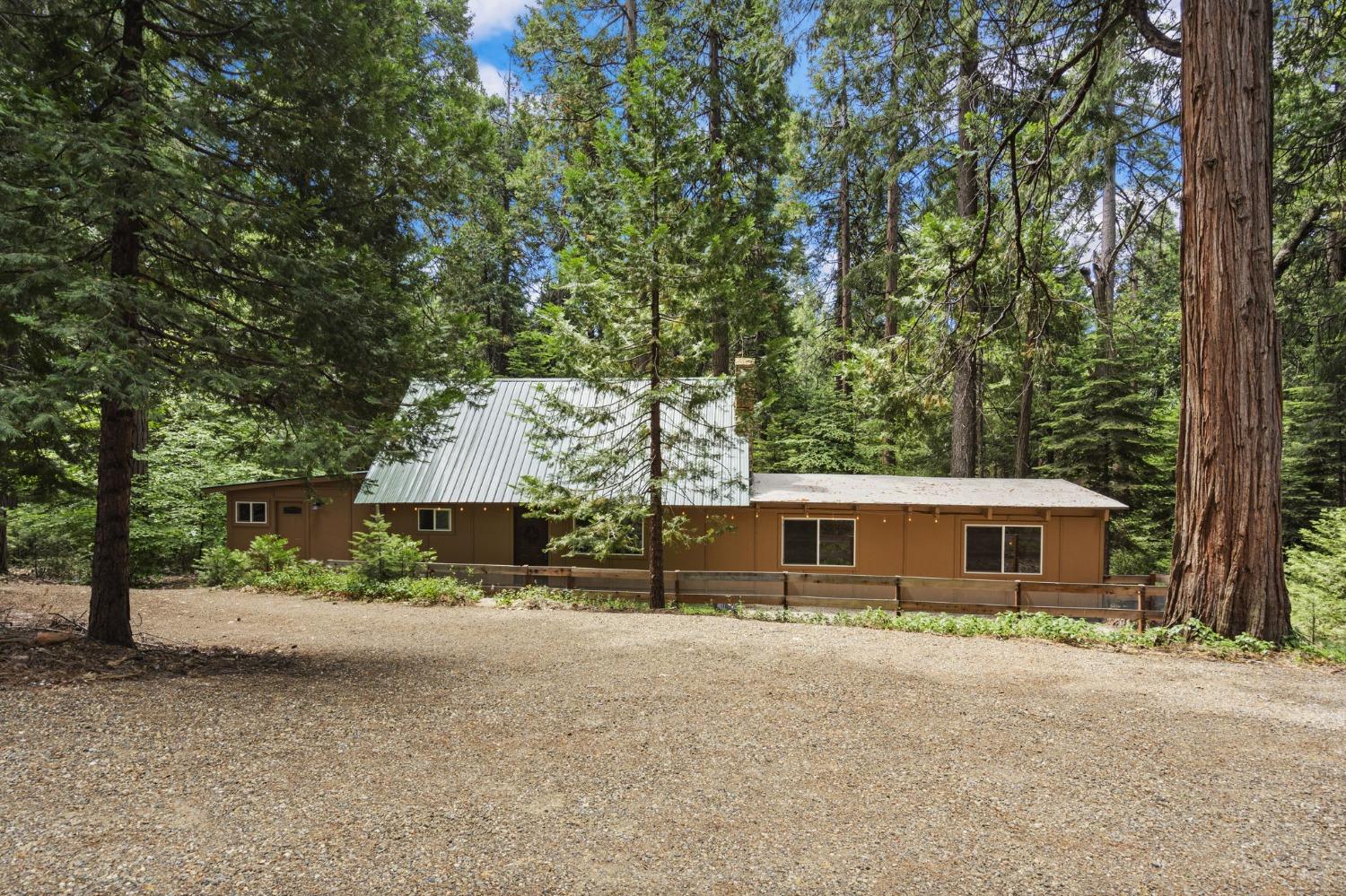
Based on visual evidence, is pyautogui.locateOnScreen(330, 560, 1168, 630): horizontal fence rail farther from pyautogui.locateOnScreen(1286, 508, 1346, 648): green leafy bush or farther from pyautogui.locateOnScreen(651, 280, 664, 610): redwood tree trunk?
pyautogui.locateOnScreen(1286, 508, 1346, 648): green leafy bush

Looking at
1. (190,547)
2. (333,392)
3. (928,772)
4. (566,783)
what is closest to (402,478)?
(190,547)

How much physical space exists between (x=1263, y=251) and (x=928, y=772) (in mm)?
6942

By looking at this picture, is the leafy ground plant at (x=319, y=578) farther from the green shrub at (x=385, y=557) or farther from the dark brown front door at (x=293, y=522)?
the dark brown front door at (x=293, y=522)

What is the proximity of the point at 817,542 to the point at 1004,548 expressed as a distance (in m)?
3.82

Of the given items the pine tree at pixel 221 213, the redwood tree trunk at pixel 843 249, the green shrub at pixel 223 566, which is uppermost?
the redwood tree trunk at pixel 843 249

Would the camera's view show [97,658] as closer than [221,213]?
No

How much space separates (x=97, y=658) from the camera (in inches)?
225

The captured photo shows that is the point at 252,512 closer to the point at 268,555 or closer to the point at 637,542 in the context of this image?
the point at 268,555

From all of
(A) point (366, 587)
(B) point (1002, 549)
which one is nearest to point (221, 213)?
(A) point (366, 587)

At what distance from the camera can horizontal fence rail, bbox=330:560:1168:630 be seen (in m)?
11.1

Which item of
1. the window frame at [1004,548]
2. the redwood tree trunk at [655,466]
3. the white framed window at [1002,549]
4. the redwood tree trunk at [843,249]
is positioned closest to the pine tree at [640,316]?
the redwood tree trunk at [655,466]

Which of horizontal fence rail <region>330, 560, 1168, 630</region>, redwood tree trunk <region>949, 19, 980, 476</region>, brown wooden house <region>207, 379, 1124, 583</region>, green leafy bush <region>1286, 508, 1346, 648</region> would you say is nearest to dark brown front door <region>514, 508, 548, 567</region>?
brown wooden house <region>207, 379, 1124, 583</region>

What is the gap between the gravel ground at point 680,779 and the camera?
2914 millimetres

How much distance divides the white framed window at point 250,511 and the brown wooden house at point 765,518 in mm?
178
